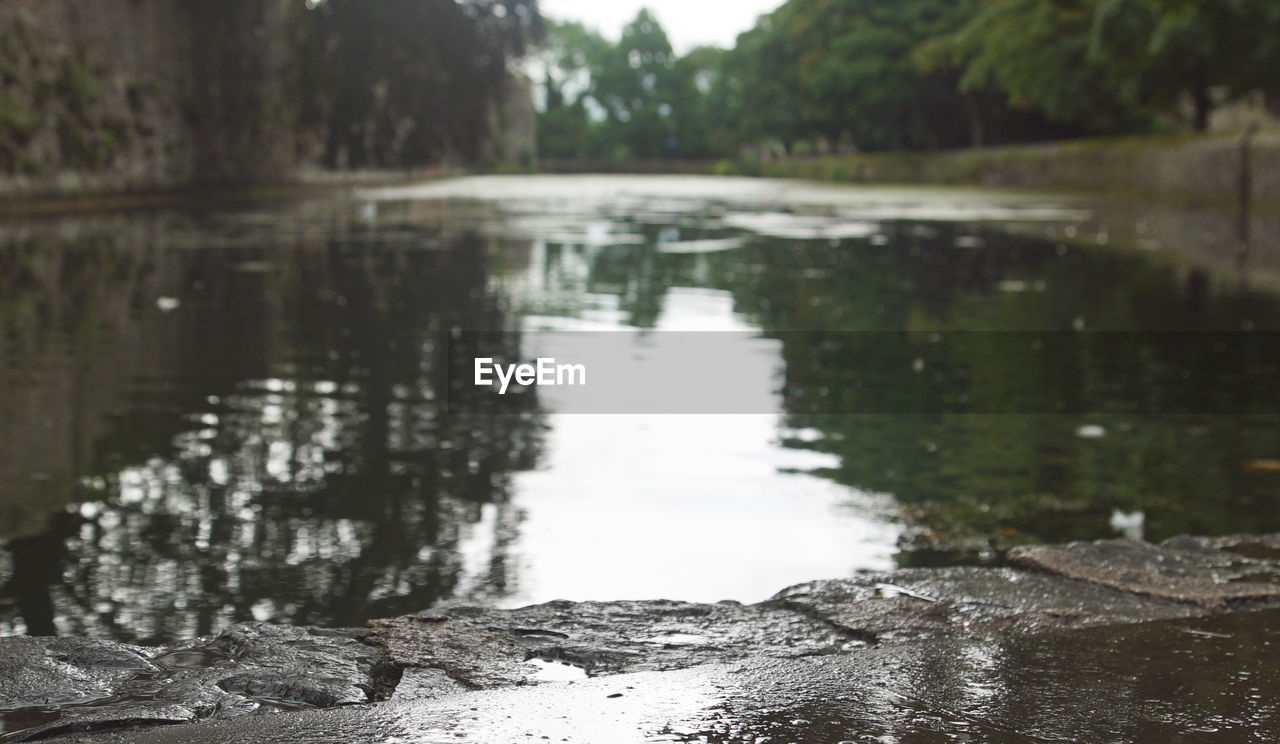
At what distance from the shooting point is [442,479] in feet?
14.2

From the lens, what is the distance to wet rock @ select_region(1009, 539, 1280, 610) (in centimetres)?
290

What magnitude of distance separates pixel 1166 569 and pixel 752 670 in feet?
3.78

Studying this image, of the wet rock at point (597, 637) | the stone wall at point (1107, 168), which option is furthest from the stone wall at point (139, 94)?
the wet rock at point (597, 637)

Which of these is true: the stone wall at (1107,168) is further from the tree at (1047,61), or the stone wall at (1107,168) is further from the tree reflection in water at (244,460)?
the tree reflection in water at (244,460)

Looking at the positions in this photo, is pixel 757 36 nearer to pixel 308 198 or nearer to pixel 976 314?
pixel 308 198

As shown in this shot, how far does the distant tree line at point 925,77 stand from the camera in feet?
76.2

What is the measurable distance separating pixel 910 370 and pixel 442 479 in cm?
279

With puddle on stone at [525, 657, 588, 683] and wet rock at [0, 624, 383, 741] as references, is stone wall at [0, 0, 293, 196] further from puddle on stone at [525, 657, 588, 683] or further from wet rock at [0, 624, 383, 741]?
puddle on stone at [525, 657, 588, 683]

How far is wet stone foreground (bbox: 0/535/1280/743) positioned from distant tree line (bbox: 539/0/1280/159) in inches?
316

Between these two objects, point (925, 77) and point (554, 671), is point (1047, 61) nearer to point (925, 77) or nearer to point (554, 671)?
point (925, 77)

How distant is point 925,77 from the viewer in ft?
160

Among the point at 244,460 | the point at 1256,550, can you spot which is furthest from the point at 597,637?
the point at 244,460

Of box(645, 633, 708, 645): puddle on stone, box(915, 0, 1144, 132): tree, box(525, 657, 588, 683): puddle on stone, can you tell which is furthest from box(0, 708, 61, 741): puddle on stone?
box(915, 0, 1144, 132): tree

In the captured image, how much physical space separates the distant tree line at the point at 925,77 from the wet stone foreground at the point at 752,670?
316 inches
